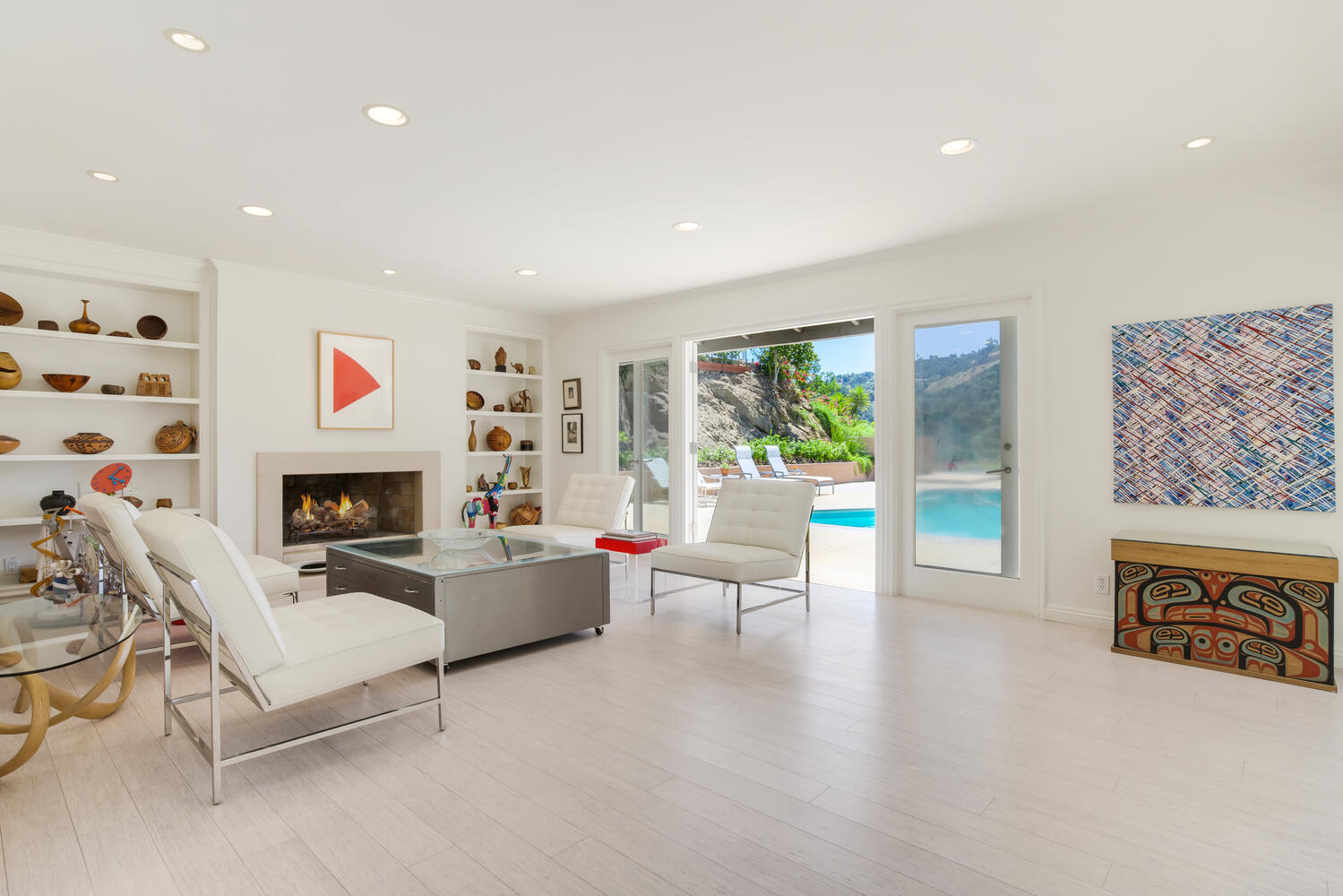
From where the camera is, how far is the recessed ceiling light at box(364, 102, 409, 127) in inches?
110

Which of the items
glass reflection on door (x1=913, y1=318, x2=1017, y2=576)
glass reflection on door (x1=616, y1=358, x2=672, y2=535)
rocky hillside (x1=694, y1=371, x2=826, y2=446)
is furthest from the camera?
rocky hillside (x1=694, y1=371, x2=826, y2=446)

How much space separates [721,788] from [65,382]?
16.6ft

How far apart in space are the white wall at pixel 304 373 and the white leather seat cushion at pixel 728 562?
9.88ft

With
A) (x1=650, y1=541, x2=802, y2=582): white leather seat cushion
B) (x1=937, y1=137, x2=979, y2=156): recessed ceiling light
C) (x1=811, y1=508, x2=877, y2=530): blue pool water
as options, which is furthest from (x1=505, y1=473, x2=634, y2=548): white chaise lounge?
(x1=811, y1=508, x2=877, y2=530): blue pool water

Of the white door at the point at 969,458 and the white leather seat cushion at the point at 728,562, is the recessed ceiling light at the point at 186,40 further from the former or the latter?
the white door at the point at 969,458

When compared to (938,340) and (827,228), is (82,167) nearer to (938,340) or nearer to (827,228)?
(827,228)

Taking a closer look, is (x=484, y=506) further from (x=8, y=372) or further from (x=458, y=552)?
(x=8, y=372)

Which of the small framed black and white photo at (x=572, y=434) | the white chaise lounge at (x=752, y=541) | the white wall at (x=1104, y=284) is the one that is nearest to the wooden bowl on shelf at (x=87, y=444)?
the small framed black and white photo at (x=572, y=434)

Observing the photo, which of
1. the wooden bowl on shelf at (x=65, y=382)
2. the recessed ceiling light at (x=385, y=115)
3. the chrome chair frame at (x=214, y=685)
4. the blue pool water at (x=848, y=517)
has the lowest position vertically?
the blue pool water at (x=848, y=517)

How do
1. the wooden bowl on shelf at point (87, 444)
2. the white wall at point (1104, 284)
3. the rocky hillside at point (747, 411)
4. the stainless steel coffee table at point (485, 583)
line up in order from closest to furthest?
the stainless steel coffee table at point (485, 583)
the white wall at point (1104, 284)
the wooden bowl on shelf at point (87, 444)
the rocky hillside at point (747, 411)

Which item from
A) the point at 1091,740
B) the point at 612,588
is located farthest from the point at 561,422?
the point at 1091,740

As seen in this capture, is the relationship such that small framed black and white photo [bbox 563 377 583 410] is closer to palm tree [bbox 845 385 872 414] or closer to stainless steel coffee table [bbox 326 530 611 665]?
stainless steel coffee table [bbox 326 530 611 665]

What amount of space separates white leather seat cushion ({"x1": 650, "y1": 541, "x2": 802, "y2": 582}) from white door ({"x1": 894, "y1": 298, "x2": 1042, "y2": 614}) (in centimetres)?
119

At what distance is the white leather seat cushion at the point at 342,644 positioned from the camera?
2.14 m
